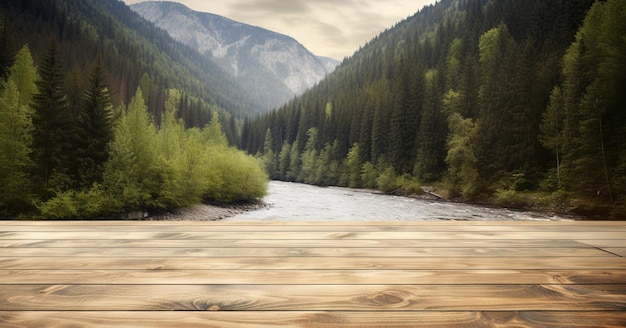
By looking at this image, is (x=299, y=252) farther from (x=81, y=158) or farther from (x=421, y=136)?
(x=421, y=136)

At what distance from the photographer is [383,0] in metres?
9.66

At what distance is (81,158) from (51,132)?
1.82 metres

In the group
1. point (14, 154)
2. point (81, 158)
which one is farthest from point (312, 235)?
point (81, 158)

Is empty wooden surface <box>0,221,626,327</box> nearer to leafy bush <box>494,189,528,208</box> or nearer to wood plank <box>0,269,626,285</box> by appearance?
wood plank <box>0,269,626,285</box>

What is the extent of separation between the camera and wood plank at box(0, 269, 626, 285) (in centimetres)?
147

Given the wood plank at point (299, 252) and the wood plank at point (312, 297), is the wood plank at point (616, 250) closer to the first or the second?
the wood plank at point (299, 252)

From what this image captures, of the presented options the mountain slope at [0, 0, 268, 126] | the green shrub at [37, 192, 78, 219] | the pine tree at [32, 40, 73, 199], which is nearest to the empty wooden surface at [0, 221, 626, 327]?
the green shrub at [37, 192, 78, 219]

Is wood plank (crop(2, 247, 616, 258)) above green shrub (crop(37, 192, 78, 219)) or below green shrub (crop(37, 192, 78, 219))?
above

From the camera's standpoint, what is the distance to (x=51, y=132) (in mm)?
18609

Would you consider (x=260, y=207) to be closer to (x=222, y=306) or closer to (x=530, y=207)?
(x=530, y=207)

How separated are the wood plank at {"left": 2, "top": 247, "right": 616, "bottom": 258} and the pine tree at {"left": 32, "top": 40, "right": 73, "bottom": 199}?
1862 cm

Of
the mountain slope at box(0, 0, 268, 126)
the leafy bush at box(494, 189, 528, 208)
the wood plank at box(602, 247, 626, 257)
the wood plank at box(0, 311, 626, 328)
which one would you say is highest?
the mountain slope at box(0, 0, 268, 126)

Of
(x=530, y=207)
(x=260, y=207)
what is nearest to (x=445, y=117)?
(x=530, y=207)

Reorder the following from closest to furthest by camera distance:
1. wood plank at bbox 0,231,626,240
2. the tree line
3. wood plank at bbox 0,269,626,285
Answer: wood plank at bbox 0,269,626,285
wood plank at bbox 0,231,626,240
the tree line
